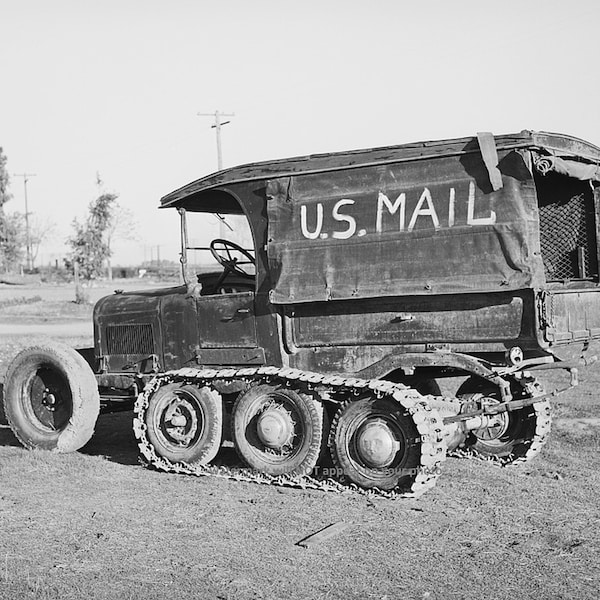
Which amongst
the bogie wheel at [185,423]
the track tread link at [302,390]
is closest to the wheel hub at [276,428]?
the track tread link at [302,390]

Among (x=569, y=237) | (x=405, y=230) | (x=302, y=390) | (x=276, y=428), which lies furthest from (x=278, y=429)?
(x=569, y=237)

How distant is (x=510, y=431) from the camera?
892cm

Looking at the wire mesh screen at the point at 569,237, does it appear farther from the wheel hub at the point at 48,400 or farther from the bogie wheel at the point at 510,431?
the wheel hub at the point at 48,400

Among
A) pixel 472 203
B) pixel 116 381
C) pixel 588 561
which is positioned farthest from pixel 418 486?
pixel 116 381

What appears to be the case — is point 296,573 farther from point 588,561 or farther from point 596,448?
point 596,448

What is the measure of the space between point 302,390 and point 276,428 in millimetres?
415

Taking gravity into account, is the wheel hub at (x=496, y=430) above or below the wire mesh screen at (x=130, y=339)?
below

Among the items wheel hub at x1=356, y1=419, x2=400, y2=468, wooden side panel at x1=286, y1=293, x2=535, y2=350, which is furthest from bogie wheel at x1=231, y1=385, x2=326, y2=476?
wooden side panel at x1=286, y1=293, x2=535, y2=350

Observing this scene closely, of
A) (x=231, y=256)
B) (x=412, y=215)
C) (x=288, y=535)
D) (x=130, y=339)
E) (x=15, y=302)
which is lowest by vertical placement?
(x=288, y=535)

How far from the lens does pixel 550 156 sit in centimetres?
716

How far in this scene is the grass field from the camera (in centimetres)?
533

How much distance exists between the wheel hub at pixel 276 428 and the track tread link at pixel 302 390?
0.90ft

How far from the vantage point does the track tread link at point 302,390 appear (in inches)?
283

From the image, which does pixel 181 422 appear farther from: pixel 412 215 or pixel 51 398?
pixel 412 215
